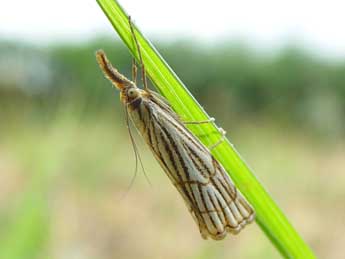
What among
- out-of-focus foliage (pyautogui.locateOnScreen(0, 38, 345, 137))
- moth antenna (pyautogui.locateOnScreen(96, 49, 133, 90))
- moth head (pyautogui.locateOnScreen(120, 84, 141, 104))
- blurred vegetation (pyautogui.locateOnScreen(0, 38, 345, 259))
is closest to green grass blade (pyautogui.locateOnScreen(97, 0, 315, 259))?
moth antenna (pyautogui.locateOnScreen(96, 49, 133, 90))

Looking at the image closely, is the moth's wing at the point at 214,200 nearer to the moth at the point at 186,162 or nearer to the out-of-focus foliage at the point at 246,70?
the moth at the point at 186,162

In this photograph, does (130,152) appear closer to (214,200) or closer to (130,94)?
(130,94)

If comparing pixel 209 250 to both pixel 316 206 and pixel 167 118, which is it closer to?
pixel 167 118

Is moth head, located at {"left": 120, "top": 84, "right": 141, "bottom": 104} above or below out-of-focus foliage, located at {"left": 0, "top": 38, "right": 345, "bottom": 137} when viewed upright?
below

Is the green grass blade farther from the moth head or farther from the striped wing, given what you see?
the moth head

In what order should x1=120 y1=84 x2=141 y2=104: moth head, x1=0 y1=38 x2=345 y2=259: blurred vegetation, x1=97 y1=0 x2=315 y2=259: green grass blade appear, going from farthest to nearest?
1. x1=0 y1=38 x2=345 y2=259: blurred vegetation
2. x1=120 y1=84 x2=141 y2=104: moth head
3. x1=97 y1=0 x2=315 y2=259: green grass blade

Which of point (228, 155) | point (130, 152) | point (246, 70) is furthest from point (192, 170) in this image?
point (246, 70)

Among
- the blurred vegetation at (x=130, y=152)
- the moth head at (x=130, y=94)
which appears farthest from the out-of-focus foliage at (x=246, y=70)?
the moth head at (x=130, y=94)

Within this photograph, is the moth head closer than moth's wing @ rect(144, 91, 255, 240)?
No
